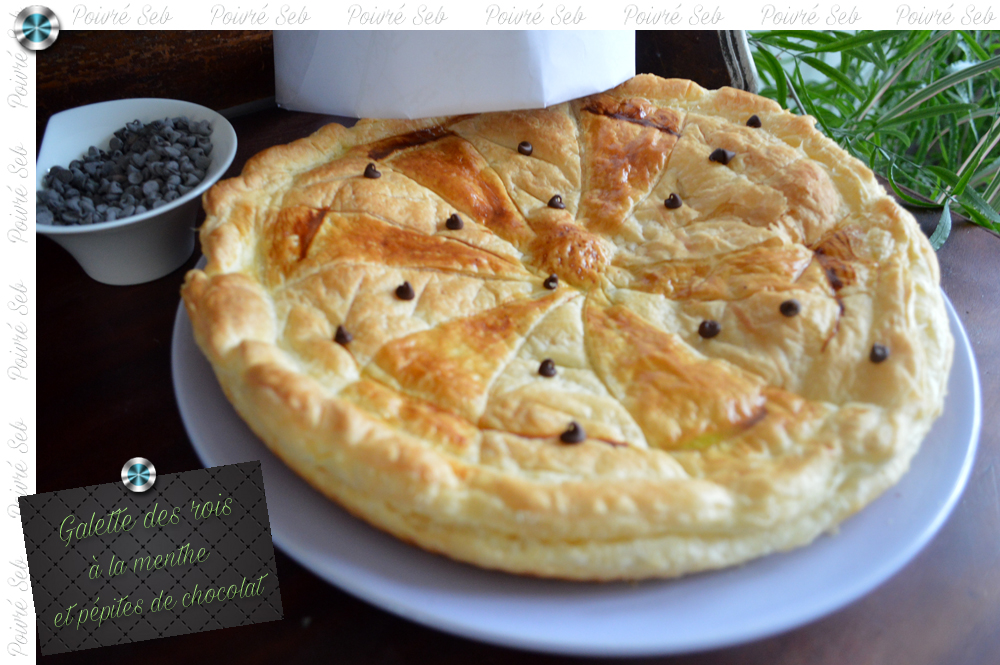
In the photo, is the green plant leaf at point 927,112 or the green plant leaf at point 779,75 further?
the green plant leaf at point 779,75

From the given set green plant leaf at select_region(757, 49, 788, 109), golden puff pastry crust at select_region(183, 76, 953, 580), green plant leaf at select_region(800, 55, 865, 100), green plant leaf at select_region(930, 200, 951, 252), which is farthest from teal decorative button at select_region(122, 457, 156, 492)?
green plant leaf at select_region(800, 55, 865, 100)

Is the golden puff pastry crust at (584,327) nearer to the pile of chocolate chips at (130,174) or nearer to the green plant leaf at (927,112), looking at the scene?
the pile of chocolate chips at (130,174)

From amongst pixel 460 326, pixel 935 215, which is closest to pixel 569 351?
pixel 460 326

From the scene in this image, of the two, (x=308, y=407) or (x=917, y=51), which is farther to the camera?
(x=917, y=51)

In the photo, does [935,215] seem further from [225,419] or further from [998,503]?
[225,419]

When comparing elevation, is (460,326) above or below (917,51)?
below

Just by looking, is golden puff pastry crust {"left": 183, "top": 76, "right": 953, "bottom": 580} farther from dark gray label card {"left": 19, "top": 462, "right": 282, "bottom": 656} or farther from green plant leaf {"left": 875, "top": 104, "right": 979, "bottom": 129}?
green plant leaf {"left": 875, "top": 104, "right": 979, "bottom": 129}
